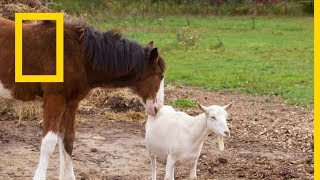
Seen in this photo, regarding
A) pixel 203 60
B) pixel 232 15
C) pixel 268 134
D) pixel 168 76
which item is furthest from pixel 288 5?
pixel 268 134

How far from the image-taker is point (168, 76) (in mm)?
15562

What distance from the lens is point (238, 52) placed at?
21.2 meters

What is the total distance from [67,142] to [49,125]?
2.37 ft

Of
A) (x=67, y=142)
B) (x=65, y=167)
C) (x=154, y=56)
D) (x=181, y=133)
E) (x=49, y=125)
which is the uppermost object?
(x=154, y=56)

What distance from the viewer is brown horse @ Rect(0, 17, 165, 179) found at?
20.4 feet

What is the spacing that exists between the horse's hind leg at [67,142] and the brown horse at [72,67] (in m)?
0.26

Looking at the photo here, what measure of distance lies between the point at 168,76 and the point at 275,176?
8.69 metres

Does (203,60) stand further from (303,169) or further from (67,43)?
(67,43)

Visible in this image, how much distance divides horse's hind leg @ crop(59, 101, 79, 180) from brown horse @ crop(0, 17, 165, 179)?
0.85 ft

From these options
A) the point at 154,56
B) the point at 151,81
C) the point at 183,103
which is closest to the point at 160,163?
the point at 151,81

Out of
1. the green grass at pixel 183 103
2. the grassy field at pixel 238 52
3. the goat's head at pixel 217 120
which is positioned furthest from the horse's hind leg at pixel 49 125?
the grassy field at pixel 238 52

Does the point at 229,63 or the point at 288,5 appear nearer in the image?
the point at 229,63

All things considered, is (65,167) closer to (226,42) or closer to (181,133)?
(181,133)

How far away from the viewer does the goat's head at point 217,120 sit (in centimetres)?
610
